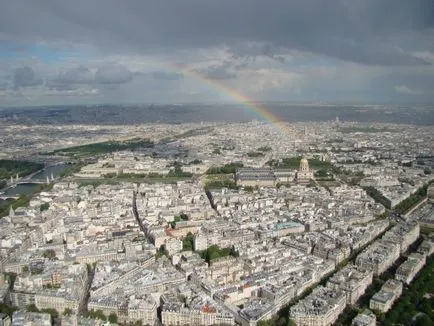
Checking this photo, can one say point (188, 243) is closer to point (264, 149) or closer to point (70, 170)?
point (70, 170)

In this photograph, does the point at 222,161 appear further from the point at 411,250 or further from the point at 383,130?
the point at 383,130

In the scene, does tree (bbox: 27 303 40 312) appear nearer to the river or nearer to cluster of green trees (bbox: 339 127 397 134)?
the river

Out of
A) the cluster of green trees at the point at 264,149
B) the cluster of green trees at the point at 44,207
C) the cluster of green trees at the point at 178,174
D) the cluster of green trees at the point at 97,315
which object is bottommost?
the cluster of green trees at the point at 97,315

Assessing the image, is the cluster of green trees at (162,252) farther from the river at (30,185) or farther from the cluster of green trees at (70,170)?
the cluster of green trees at (70,170)

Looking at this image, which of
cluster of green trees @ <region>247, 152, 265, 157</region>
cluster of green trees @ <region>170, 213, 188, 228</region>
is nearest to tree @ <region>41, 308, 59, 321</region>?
cluster of green trees @ <region>170, 213, 188, 228</region>

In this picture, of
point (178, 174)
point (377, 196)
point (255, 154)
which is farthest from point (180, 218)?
point (255, 154)

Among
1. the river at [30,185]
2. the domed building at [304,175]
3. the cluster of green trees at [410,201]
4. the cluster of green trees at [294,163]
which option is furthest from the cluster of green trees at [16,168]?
the cluster of green trees at [410,201]

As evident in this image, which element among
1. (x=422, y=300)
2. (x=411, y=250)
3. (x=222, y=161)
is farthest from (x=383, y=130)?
(x=422, y=300)
